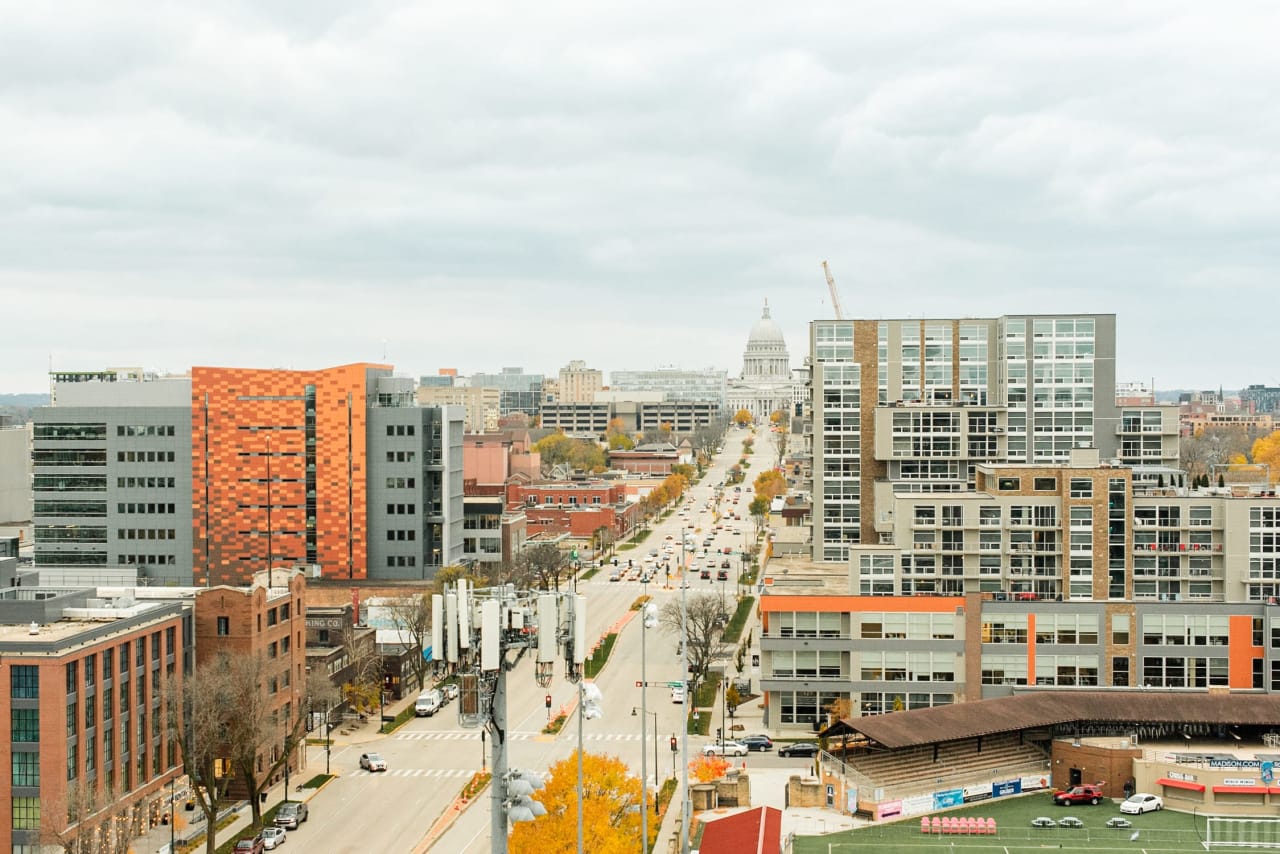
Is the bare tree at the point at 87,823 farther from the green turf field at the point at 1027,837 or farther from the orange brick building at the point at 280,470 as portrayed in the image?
the orange brick building at the point at 280,470

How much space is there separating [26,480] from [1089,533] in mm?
149260

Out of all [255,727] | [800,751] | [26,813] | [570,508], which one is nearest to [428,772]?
[255,727]

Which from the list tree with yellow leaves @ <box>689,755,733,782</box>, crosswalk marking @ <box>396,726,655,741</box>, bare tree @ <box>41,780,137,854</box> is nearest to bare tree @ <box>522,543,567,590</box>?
crosswalk marking @ <box>396,726,655,741</box>

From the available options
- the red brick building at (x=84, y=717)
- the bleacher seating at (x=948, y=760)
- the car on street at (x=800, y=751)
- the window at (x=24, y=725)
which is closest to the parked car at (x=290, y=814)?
the red brick building at (x=84, y=717)

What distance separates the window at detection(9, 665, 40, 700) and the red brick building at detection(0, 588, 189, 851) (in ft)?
0.13

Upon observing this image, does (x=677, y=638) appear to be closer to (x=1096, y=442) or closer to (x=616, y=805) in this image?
(x=1096, y=442)

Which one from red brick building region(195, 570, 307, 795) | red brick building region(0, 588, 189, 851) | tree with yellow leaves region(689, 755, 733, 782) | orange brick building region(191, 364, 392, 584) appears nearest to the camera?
red brick building region(0, 588, 189, 851)

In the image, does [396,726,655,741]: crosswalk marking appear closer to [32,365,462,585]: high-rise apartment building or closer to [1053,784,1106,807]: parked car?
[1053,784,1106,807]: parked car

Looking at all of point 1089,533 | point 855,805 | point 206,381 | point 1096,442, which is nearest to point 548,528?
point 206,381

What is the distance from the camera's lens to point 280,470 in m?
124

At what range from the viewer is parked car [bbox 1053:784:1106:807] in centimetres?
7150

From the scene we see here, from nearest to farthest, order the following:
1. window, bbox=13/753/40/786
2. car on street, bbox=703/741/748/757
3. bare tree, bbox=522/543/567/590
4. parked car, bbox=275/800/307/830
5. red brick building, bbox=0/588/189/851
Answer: red brick building, bbox=0/588/189/851 < window, bbox=13/753/40/786 < parked car, bbox=275/800/307/830 < car on street, bbox=703/741/748/757 < bare tree, bbox=522/543/567/590

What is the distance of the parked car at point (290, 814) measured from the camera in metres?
67.2

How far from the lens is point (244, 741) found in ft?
216
